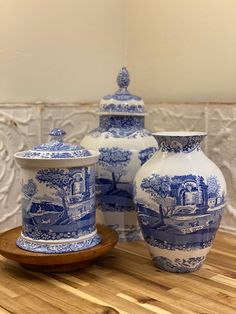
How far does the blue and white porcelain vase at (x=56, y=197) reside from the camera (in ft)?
2.58

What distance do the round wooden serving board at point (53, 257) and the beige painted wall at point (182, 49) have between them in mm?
431

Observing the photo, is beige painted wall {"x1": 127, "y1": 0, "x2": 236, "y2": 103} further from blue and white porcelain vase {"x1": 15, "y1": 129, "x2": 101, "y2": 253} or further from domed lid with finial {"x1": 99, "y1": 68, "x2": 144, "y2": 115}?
blue and white porcelain vase {"x1": 15, "y1": 129, "x2": 101, "y2": 253}

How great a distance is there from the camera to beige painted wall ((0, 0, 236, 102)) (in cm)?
104

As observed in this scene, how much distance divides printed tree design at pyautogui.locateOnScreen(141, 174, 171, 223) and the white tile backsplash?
1.01 ft

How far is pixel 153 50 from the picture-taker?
119 cm

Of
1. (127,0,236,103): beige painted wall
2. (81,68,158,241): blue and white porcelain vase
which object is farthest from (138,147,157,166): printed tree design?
(127,0,236,103): beige painted wall

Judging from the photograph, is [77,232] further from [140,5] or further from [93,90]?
[140,5]

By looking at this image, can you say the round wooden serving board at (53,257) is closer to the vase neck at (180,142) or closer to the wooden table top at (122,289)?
the wooden table top at (122,289)

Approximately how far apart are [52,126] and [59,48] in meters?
0.19

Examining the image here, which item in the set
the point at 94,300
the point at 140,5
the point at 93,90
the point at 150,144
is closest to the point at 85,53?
the point at 93,90

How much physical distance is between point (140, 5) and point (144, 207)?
64 cm

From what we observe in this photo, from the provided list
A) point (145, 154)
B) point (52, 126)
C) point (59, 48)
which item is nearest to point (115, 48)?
point (59, 48)

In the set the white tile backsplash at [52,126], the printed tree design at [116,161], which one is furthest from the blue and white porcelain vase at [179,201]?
the white tile backsplash at [52,126]

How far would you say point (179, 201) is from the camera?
77 cm
